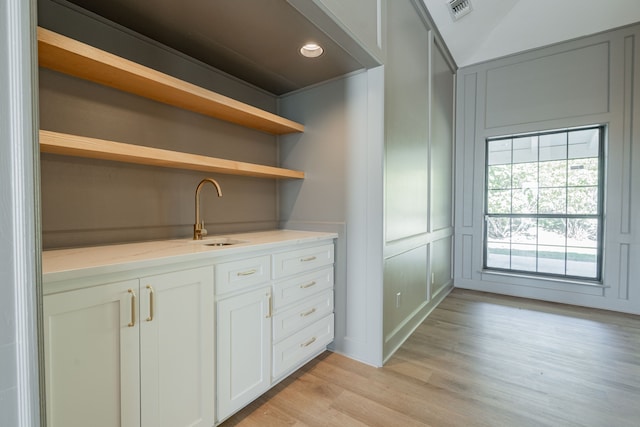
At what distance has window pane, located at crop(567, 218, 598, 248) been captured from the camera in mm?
3207

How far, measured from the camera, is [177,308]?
119cm

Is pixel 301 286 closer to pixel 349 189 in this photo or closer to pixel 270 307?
pixel 270 307

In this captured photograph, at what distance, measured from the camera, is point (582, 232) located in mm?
3266

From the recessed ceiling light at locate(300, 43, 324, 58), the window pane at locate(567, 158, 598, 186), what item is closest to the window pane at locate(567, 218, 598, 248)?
the window pane at locate(567, 158, 598, 186)

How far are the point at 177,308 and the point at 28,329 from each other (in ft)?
2.00

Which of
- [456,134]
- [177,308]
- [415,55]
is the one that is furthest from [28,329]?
[456,134]

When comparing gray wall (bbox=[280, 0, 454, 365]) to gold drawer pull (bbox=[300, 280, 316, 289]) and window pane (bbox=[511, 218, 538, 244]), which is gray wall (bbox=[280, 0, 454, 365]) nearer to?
gold drawer pull (bbox=[300, 280, 316, 289])

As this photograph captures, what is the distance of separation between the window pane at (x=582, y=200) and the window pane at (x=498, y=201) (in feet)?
1.98

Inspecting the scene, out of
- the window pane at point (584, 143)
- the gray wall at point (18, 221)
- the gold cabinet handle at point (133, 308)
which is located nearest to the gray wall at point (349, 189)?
the gold cabinet handle at point (133, 308)

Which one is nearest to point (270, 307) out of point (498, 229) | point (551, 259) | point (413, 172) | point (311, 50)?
point (311, 50)

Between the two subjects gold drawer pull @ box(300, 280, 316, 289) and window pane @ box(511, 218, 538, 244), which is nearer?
gold drawer pull @ box(300, 280, 316, 289)

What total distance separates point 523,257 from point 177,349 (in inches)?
159

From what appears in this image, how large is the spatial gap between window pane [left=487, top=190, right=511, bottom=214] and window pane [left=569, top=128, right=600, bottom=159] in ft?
2.56

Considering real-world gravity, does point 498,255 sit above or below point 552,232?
below
